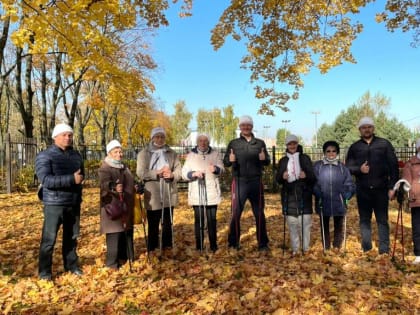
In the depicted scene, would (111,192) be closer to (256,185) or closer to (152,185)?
(152,185)

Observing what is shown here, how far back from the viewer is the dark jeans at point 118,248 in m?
4.66

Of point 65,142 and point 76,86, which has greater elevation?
point 76,86

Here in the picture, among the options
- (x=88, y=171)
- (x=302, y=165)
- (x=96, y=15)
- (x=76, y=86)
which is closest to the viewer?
(x=302, y=165)

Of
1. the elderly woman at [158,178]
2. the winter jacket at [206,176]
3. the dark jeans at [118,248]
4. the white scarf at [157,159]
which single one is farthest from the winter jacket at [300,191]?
the dark jeans at [118,248]

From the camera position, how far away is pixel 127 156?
16766 millimetres

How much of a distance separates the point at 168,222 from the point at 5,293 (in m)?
2.16

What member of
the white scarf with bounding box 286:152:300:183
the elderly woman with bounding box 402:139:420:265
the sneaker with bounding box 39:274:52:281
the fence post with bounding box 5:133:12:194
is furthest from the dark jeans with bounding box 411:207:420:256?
the fence post with bounding box 5:133:12:194

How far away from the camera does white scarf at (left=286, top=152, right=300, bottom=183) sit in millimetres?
5133

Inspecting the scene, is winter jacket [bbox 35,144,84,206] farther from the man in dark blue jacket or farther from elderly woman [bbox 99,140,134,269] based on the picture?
elderly woman [bbox 99,140,134,269]

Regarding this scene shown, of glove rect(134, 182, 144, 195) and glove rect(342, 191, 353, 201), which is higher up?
glove rect(134, 182, 144, 195)

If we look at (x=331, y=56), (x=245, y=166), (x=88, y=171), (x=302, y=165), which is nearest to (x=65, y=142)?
(x=245, y=166)

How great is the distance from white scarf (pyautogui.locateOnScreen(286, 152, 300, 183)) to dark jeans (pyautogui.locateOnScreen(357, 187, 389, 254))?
929 millimetres

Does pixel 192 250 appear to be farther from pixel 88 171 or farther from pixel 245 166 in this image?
pixel 88 171

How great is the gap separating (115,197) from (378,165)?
3.59 meters
